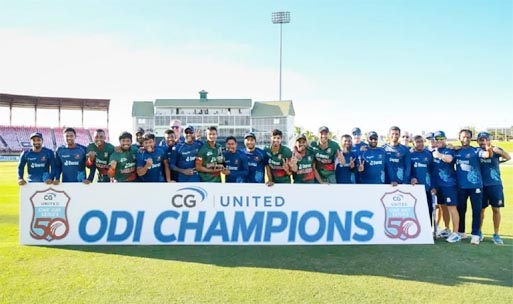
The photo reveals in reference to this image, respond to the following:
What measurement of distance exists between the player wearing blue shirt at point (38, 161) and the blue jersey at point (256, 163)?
367 centimetres

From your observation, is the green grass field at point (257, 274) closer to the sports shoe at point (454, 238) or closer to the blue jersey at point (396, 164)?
the sports shoe at point (454, 238)

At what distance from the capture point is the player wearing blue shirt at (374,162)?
7.23m

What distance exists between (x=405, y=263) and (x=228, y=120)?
6958cm

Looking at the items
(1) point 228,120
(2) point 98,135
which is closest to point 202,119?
(1) point 228,120

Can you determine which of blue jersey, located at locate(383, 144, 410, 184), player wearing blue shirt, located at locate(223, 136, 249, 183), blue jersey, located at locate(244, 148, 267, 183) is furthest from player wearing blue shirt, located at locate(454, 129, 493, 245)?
player wearing blue shirt, located at locate(223, 136, 249, 183)

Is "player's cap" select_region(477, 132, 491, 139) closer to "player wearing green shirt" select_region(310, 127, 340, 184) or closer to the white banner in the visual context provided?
the white banner

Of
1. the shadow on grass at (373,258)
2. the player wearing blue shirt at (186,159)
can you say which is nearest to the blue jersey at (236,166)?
the player wearing blue shirt at (186,159)

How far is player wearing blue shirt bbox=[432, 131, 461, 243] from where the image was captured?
691 cm

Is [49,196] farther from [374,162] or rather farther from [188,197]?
[374,162]

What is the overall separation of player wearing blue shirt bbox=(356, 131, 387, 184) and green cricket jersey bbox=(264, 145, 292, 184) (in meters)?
1.42

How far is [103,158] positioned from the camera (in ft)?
24.1

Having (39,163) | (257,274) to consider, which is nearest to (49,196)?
(39,163)

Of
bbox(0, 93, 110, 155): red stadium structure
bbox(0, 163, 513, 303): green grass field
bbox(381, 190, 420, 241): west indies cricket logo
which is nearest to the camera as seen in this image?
bbox(0, 163, 513, 303): green grass field

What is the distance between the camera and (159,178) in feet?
24.4
